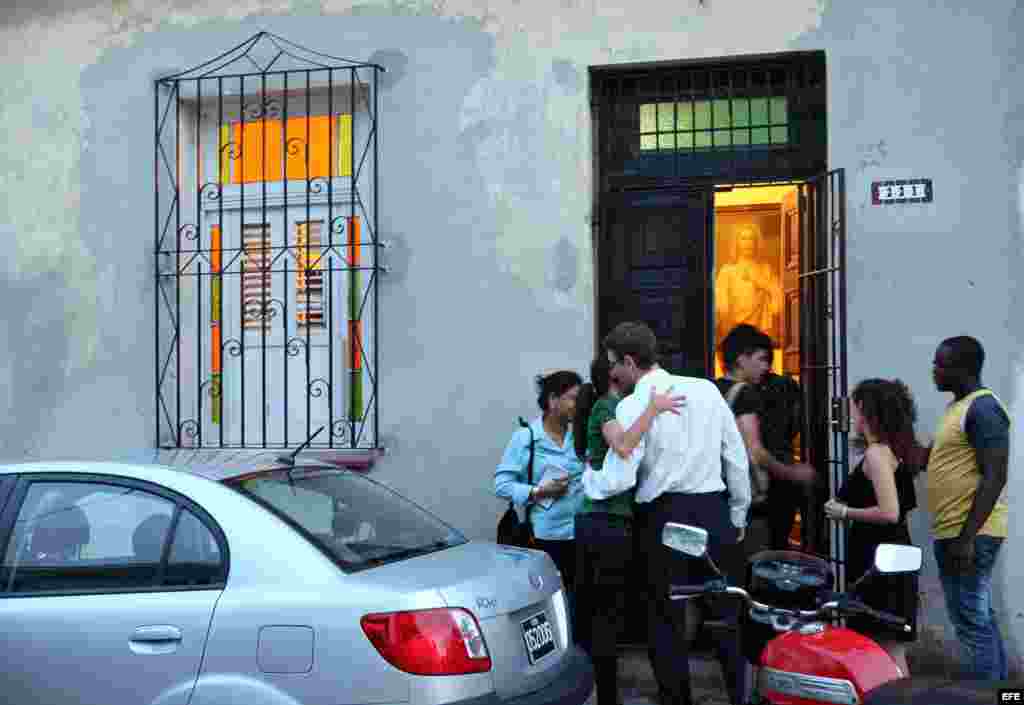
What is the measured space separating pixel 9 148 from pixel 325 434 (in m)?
3.02

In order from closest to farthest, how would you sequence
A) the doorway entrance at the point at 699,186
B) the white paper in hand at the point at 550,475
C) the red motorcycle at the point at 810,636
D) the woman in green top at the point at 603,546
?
the red motorcycle at the point at 810,636 → the woman in green top at the point at 603,546 → the white paper in hand at the point at 550,475 → the doorway entrance at the point at 699,186

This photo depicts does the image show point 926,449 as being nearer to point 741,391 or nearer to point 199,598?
point 741,391

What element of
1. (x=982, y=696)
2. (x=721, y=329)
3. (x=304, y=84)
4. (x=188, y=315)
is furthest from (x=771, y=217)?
(x=982, y=696)

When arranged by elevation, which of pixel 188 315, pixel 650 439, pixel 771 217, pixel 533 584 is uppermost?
pixel 771 217

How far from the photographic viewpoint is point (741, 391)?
6754mm

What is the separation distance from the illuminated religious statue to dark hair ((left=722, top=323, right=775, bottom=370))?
1.79m

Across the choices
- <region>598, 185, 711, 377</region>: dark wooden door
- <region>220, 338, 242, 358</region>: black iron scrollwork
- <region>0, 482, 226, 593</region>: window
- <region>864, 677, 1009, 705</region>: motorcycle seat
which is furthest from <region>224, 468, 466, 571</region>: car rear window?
<region>220, 338, 242, 358</region>: black iron scrollwork

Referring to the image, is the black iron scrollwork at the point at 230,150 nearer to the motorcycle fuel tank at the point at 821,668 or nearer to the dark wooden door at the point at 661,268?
Answer: the dark wooden door at the point at 661,268

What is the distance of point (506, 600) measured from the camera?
4461 millimetres

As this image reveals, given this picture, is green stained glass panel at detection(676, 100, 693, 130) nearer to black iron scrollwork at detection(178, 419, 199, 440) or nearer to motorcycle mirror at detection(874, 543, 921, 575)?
black iron scrollwork at detection(178, 419, 199, 440)

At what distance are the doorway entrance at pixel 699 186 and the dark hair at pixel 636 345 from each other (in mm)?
1747

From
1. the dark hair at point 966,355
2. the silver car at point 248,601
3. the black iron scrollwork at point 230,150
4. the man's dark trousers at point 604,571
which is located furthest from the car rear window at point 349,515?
the black iron scrollwork at point 230,150

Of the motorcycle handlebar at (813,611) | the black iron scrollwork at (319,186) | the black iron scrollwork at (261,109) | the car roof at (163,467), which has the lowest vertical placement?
the motorcycle handlebar at (813,611)

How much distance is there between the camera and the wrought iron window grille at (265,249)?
8.22 meters
